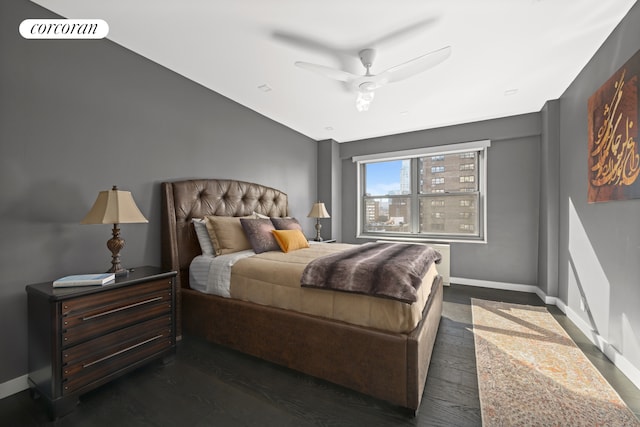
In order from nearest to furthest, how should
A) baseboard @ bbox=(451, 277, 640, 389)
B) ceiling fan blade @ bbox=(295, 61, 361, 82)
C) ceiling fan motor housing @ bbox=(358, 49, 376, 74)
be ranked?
1. baseboard @ bbox=(451, 277, 640, 389)
2. ceiling fan blade @ bbox=(295, 61, 361, 82)
3. ceiling fan motor housing @ bbox=(358, 49, 376, 74)

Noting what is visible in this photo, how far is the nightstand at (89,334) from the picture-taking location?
4.75ft

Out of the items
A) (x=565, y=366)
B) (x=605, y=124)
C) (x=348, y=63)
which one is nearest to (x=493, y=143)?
(x=605, y=124)

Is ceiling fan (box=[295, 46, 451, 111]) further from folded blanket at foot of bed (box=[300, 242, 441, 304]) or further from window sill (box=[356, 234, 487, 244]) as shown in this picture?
window sill (box=[356, 234, 487, 244])

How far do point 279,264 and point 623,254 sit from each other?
2.58m

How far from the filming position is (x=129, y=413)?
4.91ft

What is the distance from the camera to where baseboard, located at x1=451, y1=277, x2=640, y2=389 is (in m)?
1.83

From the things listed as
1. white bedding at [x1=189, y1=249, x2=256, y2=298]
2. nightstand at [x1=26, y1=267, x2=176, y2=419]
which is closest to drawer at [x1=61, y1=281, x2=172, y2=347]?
nightstand at [x1=26, y1=267, x2=176, y2=419]

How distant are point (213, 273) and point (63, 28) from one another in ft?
6.77

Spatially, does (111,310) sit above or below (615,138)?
below

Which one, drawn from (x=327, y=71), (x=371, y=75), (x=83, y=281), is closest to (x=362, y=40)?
(x=371, y=75)

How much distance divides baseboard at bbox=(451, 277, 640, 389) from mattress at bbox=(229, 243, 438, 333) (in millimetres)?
1405

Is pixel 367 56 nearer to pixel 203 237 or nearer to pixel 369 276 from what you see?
pixel 369 276

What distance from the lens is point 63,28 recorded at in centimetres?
182

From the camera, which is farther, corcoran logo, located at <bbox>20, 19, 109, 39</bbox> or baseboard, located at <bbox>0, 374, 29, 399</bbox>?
corcoran logo, located at <bbox>20, 19, 109, 39</bbox>
